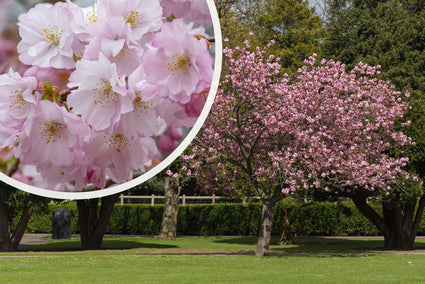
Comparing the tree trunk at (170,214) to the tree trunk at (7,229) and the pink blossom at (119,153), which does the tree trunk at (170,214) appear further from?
the pink blossom at (119,153)

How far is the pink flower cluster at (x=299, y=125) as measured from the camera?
15203 mm

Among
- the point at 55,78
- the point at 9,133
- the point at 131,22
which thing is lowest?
the point at 9,133

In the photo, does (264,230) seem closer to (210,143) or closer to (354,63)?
(210,143)

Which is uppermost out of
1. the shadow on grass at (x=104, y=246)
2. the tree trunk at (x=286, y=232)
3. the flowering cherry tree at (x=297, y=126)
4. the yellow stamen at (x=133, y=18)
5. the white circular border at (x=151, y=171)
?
the flowering cherry tree at (x=297, y=126)

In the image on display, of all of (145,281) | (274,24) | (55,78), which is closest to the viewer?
(55,78)

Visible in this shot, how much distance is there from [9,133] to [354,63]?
2335cm

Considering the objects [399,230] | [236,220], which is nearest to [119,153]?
[399,230]

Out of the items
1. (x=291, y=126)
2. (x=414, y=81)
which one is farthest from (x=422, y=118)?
(x=291, y=126)

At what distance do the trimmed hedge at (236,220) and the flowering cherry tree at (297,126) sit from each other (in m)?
10.6

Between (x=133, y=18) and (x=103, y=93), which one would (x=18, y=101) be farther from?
(x=133, y=18)

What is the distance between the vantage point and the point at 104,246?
71.7ft

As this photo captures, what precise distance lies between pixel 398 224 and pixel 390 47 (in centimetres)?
740

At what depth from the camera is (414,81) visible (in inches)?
915

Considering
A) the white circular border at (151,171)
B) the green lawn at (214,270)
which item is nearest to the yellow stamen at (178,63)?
the white circular border at (151,171)
